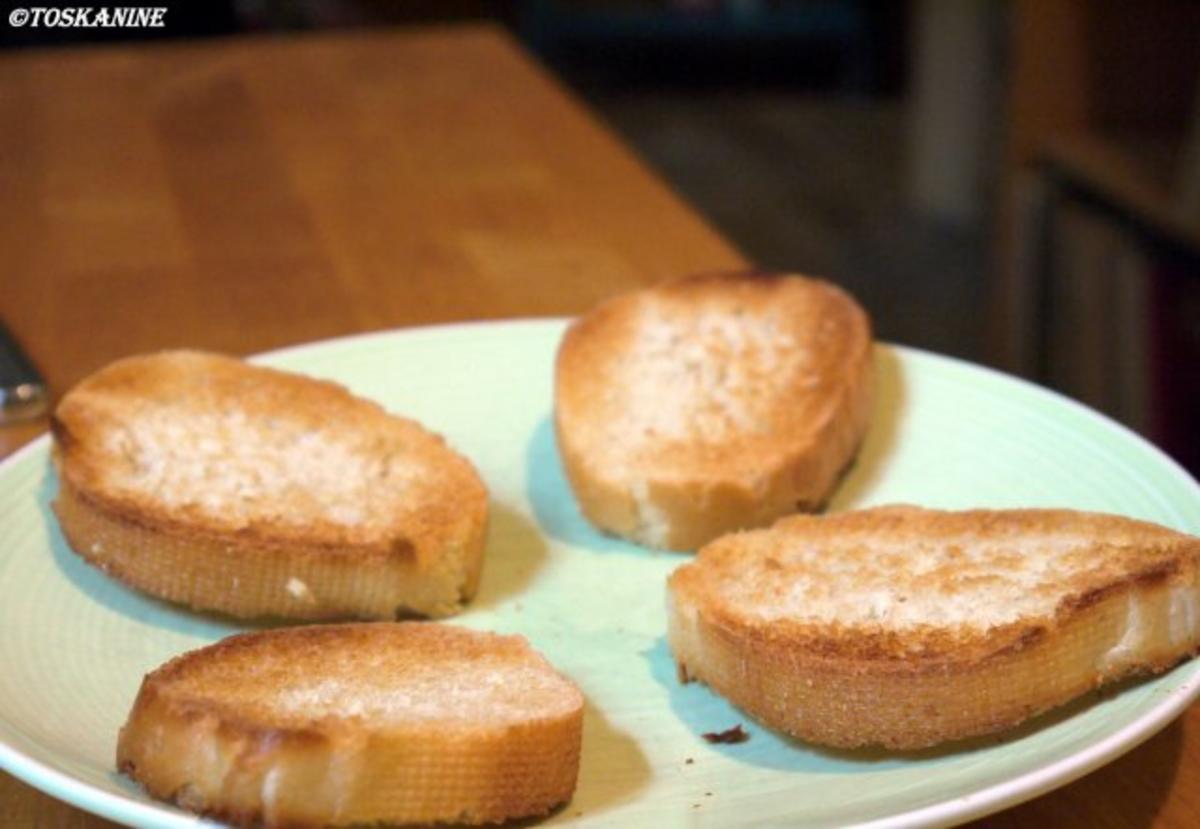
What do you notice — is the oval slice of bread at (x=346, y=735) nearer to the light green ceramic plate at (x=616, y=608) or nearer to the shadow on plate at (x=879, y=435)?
the light green ceramic plate at (x=616, y=608)

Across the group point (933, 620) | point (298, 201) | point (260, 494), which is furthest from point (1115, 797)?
point (298, 201)

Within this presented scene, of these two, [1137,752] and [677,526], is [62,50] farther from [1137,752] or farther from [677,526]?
[1137,752]

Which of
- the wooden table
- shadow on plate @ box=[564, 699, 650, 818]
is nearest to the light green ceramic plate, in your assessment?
shadow on plate @ box=[564, 699, 650, 818]

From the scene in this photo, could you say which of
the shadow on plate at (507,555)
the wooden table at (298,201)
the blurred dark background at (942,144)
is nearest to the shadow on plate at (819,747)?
the shadow on plate at (507,555)

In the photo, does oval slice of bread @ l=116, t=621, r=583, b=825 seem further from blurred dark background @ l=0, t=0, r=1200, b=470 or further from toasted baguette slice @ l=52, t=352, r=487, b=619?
blurred dark background @ l=0, t=0, r=1200, b=470

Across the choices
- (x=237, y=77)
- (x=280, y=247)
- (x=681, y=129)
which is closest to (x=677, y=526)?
(x=280, y=247)

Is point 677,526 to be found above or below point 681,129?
above
